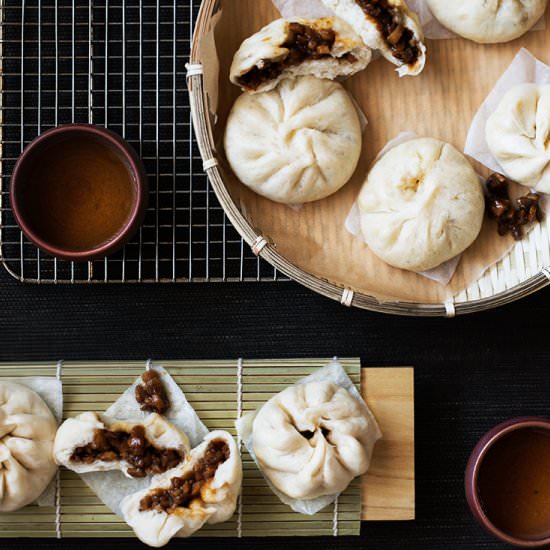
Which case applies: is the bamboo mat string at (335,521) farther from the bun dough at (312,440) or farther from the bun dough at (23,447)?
the bun dough at (23,447)

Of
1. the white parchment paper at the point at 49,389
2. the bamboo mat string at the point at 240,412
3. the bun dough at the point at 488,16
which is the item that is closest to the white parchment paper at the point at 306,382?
the bamboo mat string at the point at 240,412

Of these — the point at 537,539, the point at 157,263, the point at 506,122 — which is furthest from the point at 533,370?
the point at 157,263

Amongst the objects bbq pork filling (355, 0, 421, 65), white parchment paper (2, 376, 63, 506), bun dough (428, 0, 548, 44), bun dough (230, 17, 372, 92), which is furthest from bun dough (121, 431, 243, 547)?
bun dough (428, 0, 548, 44)

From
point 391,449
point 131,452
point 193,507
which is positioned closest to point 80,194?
point 131,452

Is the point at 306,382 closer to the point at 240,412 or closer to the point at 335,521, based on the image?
the point at 240,412

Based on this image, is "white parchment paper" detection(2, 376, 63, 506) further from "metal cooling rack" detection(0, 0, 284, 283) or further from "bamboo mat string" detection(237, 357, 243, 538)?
"bamboo mat string" detection(237, 357, 243, 538)
